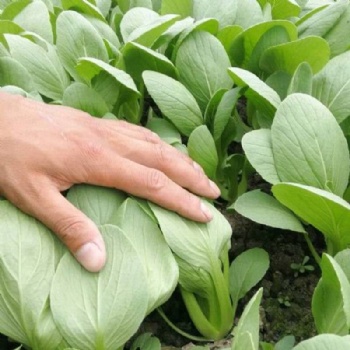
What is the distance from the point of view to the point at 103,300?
2.67ft

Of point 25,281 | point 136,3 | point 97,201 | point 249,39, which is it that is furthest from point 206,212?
point 136,3

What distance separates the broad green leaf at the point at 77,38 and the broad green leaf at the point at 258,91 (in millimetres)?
271

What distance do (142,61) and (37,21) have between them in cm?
29

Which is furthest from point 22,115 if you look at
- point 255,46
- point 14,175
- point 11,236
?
point 255,46

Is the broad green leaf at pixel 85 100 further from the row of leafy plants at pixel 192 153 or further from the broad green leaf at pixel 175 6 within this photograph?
the broad green leaf at pixel 175 6

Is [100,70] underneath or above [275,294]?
above

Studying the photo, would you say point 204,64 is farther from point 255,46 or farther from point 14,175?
point 14,175

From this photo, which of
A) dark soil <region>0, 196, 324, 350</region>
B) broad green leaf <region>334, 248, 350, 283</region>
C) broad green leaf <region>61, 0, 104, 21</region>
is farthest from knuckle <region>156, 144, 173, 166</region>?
broad green leaf <region>61, 0, 104, 21</region>

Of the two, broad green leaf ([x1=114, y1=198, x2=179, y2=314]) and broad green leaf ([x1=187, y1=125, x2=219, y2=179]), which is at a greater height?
broad green leaf ([x1=187, y1=125, x2=219, y2=179])

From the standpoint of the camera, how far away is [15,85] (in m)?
1.16

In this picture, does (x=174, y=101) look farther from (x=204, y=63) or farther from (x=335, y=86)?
(x=335, y=86)

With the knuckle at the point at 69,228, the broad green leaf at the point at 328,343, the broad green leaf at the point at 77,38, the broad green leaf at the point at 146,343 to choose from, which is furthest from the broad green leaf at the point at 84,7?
the broad green leaf at the point at 328,343

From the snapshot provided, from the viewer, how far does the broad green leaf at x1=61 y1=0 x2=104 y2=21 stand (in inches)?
50.8

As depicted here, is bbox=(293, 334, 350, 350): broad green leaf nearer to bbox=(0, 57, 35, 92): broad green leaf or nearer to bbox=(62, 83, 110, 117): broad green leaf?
bbox=(62, 83, 110, 117): broad green leaf
